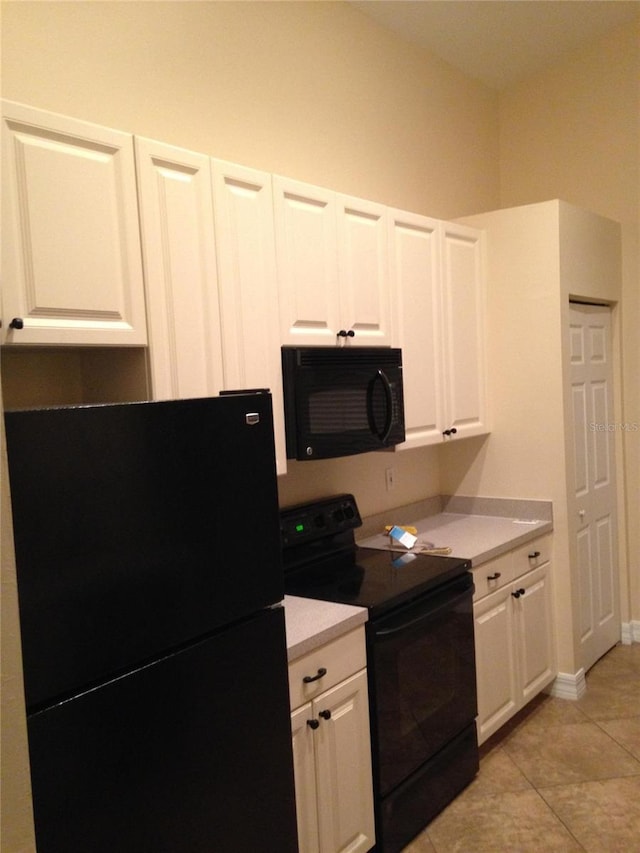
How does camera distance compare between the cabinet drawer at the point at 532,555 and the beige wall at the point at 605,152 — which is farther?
the beige wall at the point at 605,152

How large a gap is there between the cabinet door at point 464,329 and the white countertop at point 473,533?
454 millimetres

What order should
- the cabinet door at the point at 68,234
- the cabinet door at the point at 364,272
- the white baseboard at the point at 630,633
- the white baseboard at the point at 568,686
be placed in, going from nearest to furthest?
the cabinet door at the point at 68,234 < the cabinet door at the point at 364,272 < the white baseboard at the point at 568,686 < the white baseboard at the point at 630,633

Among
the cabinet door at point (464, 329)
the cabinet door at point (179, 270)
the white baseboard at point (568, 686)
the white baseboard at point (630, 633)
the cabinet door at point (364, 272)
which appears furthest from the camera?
the white baseboard at point (630, 633)

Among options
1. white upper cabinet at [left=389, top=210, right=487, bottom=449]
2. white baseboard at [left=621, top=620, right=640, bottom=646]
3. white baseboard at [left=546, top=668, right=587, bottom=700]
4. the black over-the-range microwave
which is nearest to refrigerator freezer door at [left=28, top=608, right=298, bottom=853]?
the black over-the-range microwave

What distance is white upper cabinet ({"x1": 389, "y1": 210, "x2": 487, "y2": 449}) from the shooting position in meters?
2.87

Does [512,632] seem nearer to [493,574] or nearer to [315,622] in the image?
[493,574]

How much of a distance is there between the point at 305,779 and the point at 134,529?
1.07 m

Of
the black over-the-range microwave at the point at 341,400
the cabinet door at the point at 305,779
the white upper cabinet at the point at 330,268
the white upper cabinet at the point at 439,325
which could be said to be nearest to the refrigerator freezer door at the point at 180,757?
the cabinet door at the point at 305,779

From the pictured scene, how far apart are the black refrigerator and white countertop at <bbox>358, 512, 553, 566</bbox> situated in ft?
4.58

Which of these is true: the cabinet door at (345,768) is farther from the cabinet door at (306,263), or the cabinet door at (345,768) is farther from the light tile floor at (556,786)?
the cabinet door at (306,263)

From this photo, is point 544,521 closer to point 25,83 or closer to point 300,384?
point 300,384

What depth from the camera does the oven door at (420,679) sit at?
2156 mm

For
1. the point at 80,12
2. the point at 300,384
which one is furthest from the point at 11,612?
the point at 80,12

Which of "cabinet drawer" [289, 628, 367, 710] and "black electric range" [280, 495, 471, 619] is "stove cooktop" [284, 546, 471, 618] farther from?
"cabinet drawer" [289, 628, 367, 710]
